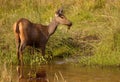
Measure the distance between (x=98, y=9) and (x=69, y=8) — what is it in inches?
41.5

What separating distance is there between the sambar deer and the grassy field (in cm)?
28

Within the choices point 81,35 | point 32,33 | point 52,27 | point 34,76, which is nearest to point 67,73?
point 34,76

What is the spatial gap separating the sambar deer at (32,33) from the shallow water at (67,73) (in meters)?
0.62

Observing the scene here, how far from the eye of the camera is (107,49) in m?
13.9

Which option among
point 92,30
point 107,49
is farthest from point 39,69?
point 92,30

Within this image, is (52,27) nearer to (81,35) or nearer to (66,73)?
(81,35)

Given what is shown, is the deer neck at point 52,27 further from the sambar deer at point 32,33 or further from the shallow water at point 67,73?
the shallow water at point 67,73

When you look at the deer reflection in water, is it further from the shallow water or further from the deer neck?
the deer neck

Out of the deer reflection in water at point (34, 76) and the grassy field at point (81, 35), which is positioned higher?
the grassy field at point (81, 35)

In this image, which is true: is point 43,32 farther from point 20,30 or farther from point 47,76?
point 47,76

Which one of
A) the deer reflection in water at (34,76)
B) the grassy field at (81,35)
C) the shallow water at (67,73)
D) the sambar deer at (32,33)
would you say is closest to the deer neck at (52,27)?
the sambar deer at (32,33)

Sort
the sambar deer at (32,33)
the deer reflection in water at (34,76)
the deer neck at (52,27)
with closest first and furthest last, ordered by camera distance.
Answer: the deer reflection in water at (34,76), the sambar deer at (32,33), the deer neck at (52,27)

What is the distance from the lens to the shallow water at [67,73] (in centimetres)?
1224

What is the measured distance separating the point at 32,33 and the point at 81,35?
2421mm
